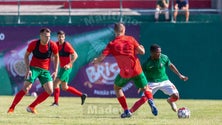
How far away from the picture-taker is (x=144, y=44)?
2822 centimetres

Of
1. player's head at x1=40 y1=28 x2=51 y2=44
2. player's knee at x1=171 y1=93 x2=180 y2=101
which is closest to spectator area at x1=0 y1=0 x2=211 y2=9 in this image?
player's knee at x1=171 y1=93 x2=180 y2=101

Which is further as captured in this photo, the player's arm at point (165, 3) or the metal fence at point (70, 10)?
the player's arm at point (165, 3)

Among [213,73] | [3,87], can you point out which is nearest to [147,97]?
[213,73]

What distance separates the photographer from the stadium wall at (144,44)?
91.6 feet

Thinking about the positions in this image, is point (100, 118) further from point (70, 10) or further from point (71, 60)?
point (70, 10)

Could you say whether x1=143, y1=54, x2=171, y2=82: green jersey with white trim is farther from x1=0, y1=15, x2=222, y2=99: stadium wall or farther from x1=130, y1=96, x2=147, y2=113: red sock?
x1=0, y1=15, x2=222, y2=99: stadium wall

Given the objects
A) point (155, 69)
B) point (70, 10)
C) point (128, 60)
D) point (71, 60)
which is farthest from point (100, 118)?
point (70, 10)

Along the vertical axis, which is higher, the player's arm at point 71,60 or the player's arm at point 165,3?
the player's arm at point 165,3

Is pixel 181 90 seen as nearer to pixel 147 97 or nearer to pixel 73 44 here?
pixel 73 44

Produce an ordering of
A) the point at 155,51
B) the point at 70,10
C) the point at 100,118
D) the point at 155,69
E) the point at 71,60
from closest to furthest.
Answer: the point at 100,118
the point at 155,51
the point at 155,69
the point at 71,60
the point at 70,10

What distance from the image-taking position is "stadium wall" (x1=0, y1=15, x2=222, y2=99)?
27.9 metres

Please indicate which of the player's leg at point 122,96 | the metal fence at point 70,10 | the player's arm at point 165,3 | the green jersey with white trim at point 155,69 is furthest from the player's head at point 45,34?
the player's arm at point 165,3

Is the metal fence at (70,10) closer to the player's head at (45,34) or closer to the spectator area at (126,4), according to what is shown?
the spectator area at (126,4)

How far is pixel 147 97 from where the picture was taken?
16422mm
